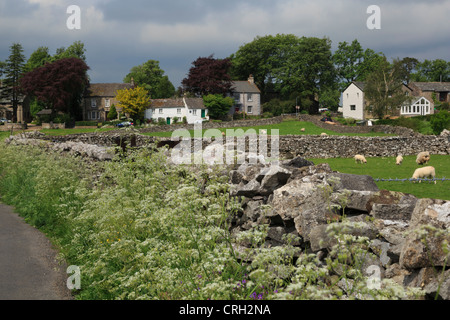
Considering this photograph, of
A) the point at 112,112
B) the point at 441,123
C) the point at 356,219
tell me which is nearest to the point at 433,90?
the point at 441,123

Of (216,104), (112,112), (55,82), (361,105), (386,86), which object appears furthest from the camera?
(112,112)

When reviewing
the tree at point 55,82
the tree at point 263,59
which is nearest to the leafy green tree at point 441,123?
the tree at point 263,59

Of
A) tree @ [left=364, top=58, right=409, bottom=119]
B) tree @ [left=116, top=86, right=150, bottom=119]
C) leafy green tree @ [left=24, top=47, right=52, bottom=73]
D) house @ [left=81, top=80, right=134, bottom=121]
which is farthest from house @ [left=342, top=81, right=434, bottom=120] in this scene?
leafy green tree @ [left=24, top=47, right=52, bottom=73]

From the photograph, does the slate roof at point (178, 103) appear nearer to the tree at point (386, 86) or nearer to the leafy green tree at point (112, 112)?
the leafy green tree at point (112, 112)

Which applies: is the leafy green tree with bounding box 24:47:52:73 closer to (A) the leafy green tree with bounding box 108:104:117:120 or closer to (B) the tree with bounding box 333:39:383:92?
(A) the leafy green tree with bounding box 108:104:117:120

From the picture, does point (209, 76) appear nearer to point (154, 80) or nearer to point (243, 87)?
point (243, 87)

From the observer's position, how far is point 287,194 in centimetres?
727

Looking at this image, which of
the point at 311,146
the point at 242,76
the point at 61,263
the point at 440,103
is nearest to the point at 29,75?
the point at 242,76

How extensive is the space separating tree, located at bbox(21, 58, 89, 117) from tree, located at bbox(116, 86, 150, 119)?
7.79m

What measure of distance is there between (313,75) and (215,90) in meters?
21.2

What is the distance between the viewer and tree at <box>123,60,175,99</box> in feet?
324

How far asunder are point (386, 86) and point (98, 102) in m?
51.7

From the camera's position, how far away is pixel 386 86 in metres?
54.9

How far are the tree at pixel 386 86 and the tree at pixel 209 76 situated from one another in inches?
1046
